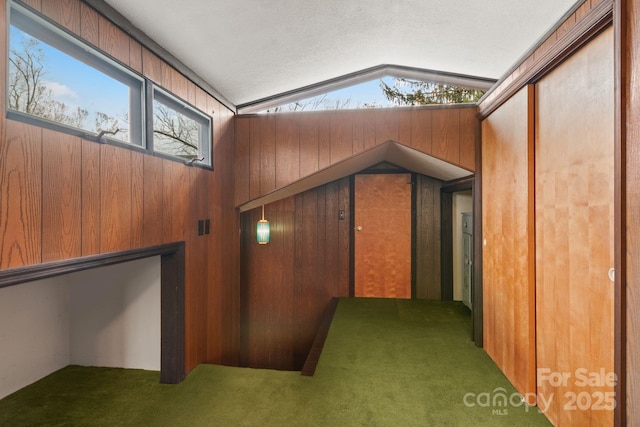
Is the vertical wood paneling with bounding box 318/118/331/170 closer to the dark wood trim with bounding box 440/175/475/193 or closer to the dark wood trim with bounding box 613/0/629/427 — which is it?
the dark wood trim with bounding box 440/175/475/193

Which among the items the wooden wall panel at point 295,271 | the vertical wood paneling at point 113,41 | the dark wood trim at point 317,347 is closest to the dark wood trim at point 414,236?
the wooden wall panel at point 295,271

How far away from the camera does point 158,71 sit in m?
2.15

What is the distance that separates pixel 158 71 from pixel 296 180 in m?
1.53

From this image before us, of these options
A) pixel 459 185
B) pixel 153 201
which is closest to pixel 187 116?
pixel 153 201

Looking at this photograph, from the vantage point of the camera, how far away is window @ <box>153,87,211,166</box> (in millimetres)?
2230

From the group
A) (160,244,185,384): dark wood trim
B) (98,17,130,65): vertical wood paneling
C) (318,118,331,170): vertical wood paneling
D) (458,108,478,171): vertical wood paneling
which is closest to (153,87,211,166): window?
(98,17,130,65): vertical wood paneling

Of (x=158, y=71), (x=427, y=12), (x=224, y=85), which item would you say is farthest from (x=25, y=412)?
(x=427, y=12)

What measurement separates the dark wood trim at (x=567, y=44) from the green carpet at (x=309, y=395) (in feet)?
6.91

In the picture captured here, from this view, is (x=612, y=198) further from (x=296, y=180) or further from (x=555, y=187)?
(x=296, y=180)

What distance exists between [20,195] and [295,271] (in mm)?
3422

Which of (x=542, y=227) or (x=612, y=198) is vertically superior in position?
(x=612, y=198)

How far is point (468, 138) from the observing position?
9.61 feet

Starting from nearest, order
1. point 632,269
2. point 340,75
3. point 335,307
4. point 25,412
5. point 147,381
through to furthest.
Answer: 1. point 632,269
2. point 25,412
3. point 147,381
4. point 340,75
5. point 335,307

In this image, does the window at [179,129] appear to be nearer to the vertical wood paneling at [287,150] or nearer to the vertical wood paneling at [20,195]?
the vertical wood paneling at [287,150]
